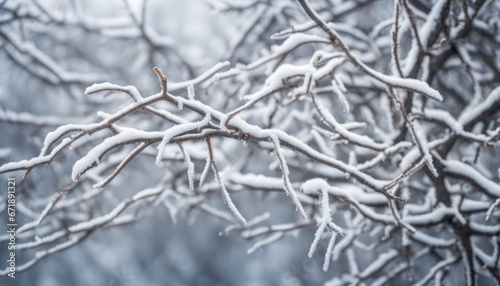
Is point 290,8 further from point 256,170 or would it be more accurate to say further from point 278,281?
point 278,281

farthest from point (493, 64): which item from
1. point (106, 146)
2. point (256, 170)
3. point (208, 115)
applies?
point (256, 170)

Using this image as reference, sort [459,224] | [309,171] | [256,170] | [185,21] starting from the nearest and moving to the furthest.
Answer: [459,224] < [309,171] < [256,170] < [185,21]

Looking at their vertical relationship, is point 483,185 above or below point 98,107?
below

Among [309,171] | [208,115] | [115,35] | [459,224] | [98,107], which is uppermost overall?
[115,35]

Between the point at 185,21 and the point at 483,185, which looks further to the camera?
the point at 185,21

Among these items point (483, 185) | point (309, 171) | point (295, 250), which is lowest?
point (295, 250)

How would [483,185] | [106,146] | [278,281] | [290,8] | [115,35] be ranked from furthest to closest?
[278,281]
[115,35]
[290,8]
[483,185]
[106,146]

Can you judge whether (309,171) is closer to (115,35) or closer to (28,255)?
(115,35)

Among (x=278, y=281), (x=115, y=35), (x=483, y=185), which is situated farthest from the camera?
(x=278, y=281)

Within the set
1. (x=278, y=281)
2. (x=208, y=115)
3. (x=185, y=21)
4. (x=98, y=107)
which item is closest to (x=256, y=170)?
(x=98, y=107)
